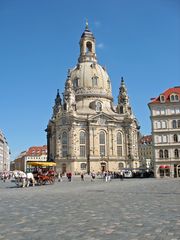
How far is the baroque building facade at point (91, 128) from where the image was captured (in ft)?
329

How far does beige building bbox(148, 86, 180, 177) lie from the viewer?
64.4m

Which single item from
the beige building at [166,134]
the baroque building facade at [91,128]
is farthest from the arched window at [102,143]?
the beige building at [166,134]

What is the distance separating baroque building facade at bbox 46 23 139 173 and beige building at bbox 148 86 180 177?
37246mm

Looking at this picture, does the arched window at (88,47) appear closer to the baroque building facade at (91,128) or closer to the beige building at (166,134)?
the baroque building facade at (91,128)

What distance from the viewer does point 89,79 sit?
370 feet

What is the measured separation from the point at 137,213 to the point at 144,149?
468 feet

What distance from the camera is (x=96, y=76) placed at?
113188mm

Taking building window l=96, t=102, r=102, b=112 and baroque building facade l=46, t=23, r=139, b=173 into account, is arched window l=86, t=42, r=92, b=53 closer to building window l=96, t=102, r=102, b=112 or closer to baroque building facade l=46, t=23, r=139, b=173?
baroque building facade l=46, t=23, r=139, b=173

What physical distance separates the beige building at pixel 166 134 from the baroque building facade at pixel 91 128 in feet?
122

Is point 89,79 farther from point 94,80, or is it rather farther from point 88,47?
point 88,47

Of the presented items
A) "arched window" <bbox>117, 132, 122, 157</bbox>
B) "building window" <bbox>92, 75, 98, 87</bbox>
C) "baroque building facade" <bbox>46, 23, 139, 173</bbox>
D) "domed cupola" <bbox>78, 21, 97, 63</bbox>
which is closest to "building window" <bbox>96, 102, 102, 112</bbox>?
"baroque building facade" <bbox>46, 23, 139, 173</bbox>

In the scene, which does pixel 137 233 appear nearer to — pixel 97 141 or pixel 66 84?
pixel 97 141

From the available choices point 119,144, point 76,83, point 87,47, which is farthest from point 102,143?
point 87,47

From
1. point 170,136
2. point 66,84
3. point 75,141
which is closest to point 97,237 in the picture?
point 170,136
